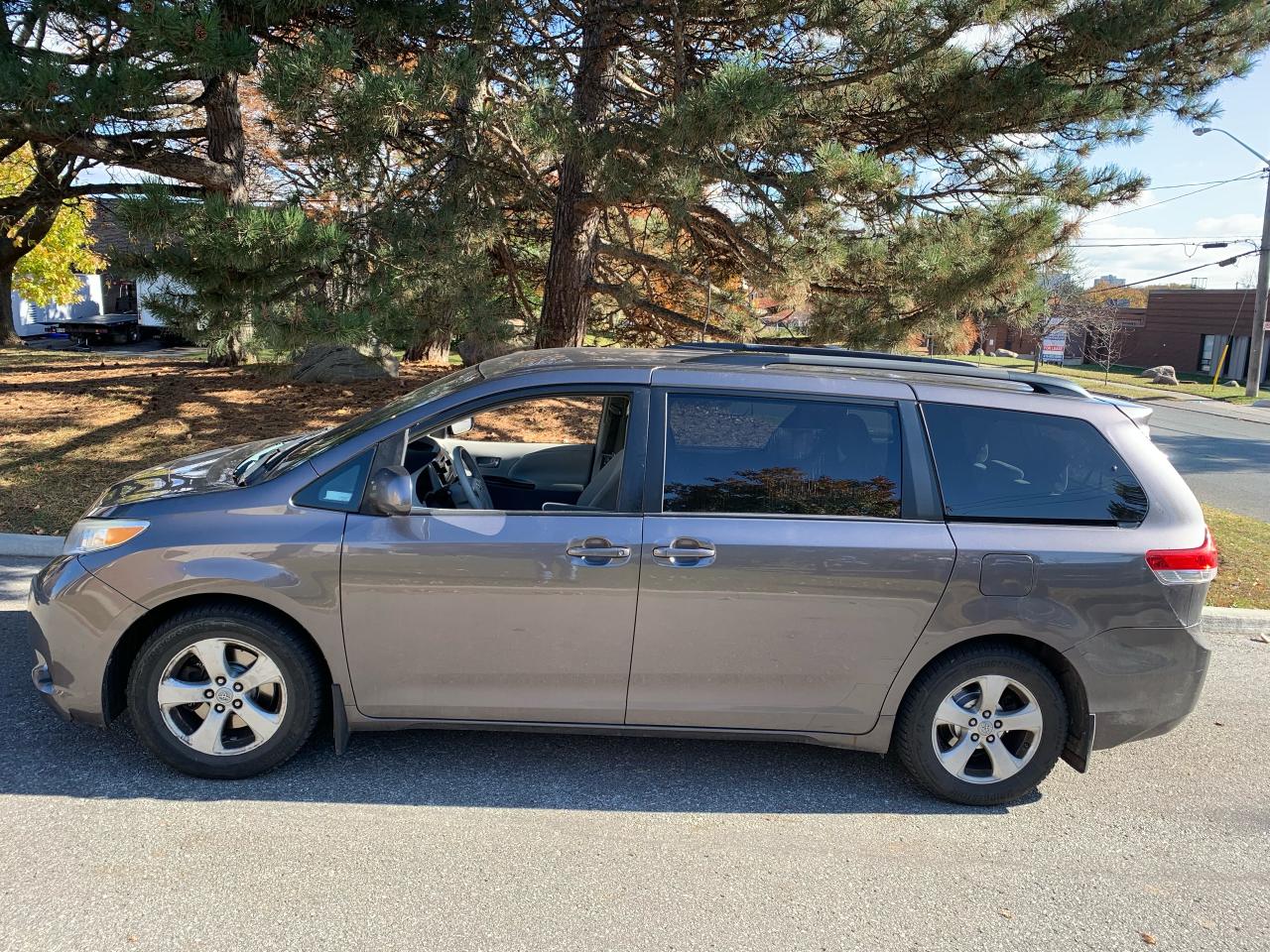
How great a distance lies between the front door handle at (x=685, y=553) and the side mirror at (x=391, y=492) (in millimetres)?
991

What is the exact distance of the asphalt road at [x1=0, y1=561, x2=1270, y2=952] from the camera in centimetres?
302

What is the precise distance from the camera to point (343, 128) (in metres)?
7.71

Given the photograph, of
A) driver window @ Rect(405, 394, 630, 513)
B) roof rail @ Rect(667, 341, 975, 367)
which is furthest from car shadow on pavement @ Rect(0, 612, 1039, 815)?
roof rail @ Rect(667, 341, 975, 367)

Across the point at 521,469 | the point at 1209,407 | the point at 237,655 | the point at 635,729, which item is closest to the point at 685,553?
the point at 635,729

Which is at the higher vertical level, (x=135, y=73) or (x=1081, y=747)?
(x=135, y=73)

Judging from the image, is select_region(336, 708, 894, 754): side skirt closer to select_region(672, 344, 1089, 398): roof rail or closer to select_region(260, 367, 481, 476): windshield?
select_region(260, 367, 481, 476): windshield

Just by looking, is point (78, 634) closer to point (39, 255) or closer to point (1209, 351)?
point (39, 255)

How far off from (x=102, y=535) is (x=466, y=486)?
148 centimetres

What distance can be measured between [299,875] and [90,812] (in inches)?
37.8

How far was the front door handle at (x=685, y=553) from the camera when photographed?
3697 mm

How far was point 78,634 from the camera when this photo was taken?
3736 mm

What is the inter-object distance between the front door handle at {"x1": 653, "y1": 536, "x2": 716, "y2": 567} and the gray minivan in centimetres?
1

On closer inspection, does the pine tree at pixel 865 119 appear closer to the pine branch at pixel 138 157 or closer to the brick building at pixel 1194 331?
the pine branch at pixel 138 157

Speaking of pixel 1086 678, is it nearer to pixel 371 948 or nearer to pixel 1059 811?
pixel 1059 811
